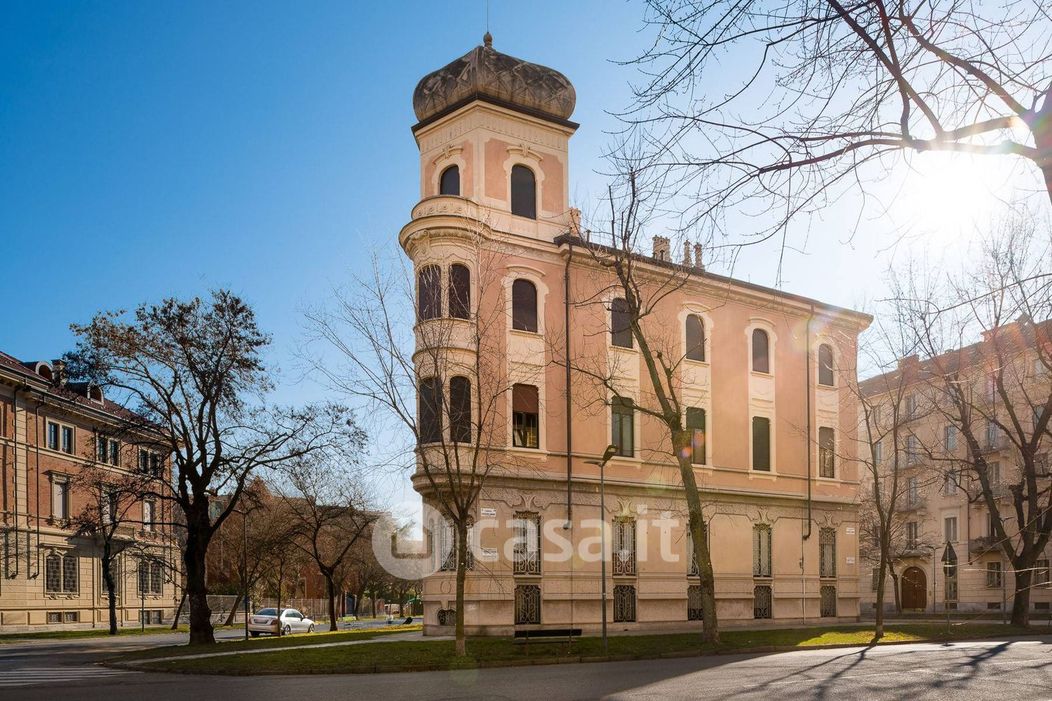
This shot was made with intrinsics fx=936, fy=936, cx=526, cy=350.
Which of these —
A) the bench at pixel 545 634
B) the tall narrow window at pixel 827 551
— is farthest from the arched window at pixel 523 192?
the tall narrow window at pixel 827 551

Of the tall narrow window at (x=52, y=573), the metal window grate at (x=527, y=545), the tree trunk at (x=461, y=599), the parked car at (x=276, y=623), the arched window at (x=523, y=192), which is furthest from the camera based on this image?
the tall narrow window at (x=52, y=573)

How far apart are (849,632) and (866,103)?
91.6 feet

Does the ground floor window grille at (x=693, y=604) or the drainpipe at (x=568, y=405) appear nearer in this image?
the drainpipe at (x=568, y=405)

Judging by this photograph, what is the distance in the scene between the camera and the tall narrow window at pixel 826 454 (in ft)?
126

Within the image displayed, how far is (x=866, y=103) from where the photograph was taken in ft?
19.1

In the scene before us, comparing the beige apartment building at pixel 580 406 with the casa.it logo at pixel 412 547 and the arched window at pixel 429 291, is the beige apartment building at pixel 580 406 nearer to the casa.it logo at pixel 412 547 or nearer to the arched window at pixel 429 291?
the arched window at pixel 429 291

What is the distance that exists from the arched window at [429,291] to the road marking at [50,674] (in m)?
13.0

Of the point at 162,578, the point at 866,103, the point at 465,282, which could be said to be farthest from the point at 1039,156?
the point at 162,578

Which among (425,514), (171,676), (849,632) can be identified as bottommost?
(849,632)

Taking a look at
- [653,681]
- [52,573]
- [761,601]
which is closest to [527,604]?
[761,601]

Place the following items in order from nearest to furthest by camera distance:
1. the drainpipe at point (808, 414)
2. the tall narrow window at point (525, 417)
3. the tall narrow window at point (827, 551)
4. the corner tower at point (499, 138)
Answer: the tall narrow window at point (525, 417), the corner tower at point (499, 138), the drainpipe at point (808, 414), the tall narrow window at point (827, 551)

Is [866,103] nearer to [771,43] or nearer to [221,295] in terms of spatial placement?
[771,43]

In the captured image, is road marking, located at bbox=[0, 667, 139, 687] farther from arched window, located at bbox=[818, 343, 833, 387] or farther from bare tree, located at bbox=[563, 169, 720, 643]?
arched window, located at bbox=[818, 343, 833, 387]

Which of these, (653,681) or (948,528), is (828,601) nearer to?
(653,681)
